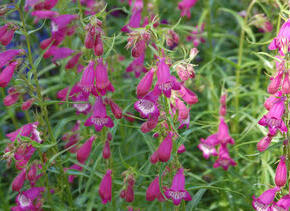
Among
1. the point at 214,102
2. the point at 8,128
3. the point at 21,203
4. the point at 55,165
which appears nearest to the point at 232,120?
the point at 214,102

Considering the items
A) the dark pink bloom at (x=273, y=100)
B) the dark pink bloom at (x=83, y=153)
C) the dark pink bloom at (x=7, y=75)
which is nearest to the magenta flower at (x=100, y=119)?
the dark pink bloom at (x=83, y=153)

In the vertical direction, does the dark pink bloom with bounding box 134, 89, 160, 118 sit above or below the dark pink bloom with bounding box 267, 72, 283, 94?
below

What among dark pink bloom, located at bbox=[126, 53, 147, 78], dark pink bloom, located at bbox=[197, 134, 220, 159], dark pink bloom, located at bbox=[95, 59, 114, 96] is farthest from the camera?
dark pink bloom, located at bbox=[197, 134, 220, 159]

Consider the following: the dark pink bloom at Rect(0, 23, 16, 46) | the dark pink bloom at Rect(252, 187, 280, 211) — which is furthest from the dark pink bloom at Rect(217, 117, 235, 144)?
the dark pink bloom at Rect(0, 23, 16, 46)

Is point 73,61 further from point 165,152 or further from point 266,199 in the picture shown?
point 266,199

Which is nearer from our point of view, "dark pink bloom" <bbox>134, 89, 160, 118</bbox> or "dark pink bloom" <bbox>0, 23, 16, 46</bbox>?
"dark pink bloom" <bbox>134, 89, 160, 118</bbox>

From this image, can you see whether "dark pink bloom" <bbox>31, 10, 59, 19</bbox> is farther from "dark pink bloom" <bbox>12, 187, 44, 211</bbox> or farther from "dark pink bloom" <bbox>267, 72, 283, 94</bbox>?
"dark pink bloom" <bbox>267, 72, 283, 94</bbox>

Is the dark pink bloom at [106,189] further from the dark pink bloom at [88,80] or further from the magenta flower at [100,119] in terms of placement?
the dark pink bloom at [88,80]
